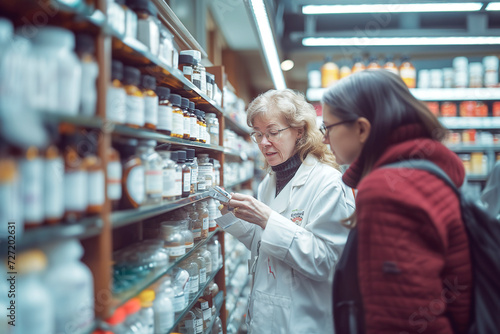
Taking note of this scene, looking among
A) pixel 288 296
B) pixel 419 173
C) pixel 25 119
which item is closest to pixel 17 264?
pixel 25 119

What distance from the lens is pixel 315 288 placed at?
190cm

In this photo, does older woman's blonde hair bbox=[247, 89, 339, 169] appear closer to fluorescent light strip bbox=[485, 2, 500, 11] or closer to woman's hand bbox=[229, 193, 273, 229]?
woman's hand bbox=[229, 193, 273, 229]

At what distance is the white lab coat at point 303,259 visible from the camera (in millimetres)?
1816

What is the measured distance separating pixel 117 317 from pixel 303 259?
3.04ft

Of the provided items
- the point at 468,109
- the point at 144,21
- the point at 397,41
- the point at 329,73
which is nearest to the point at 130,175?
the point at 144,21

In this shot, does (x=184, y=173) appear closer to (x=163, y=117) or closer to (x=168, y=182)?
(x=168, y=182)

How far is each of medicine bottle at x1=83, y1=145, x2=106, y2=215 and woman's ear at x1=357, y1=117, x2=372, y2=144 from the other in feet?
2.91

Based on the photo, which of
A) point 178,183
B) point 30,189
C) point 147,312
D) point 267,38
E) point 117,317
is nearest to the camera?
point 30,189

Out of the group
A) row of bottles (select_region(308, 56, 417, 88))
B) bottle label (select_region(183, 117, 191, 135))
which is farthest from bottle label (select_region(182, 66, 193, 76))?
row of bottles (select_region(308, 56, 417, 88))

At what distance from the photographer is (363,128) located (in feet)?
4.41

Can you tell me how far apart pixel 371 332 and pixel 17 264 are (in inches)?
39.4

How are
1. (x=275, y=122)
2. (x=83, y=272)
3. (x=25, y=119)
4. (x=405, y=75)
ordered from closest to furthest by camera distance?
(x=25, y=119) → (x=83, y=272) → (x=275, y=122) → (x=405, y=75)

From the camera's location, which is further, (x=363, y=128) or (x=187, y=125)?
(x=187, y=125)

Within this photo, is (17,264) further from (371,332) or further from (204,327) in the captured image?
(204,327)
